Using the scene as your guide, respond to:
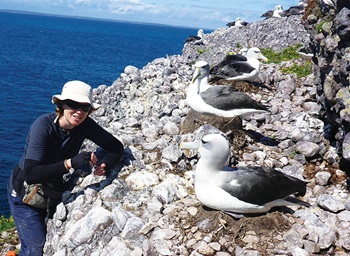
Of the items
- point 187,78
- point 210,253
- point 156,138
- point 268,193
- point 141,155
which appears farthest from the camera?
point 187,78

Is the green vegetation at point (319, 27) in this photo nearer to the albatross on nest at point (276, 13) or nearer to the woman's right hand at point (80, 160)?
the woman's right hand at point (80, 160)

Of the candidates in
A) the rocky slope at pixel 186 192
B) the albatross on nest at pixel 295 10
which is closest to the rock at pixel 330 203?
the rocky slope at pixel 186 192

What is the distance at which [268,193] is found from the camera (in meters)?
5.94

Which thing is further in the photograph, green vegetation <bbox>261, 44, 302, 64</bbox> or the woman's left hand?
green vegetation <bbox>261, 44, 302, 64</bbox>

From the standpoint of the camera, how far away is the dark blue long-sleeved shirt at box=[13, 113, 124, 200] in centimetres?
622

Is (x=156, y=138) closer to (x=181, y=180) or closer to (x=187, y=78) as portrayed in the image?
(x=181, y=180)

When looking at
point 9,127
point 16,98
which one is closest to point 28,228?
point 9,127

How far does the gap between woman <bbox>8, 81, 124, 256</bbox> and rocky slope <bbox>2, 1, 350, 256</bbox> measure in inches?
12.3

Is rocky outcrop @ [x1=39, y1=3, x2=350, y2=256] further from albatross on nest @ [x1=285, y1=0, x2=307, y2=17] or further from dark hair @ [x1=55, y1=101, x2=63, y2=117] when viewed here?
albatross on nest @ [x1=285, y1=0, x2=307, y2=17]

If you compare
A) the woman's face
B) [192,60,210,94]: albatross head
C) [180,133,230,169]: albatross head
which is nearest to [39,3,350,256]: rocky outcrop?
[180,133,230,169]: albatross head

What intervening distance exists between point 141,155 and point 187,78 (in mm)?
5208

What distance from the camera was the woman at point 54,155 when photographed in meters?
6.26

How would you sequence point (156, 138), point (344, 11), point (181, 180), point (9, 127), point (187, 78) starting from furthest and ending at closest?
point (9, 127)
point (187, 78)
point (156, 138)
point (181, 180)
point (344, 11)

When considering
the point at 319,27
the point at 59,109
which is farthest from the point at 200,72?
the point at 59,109
